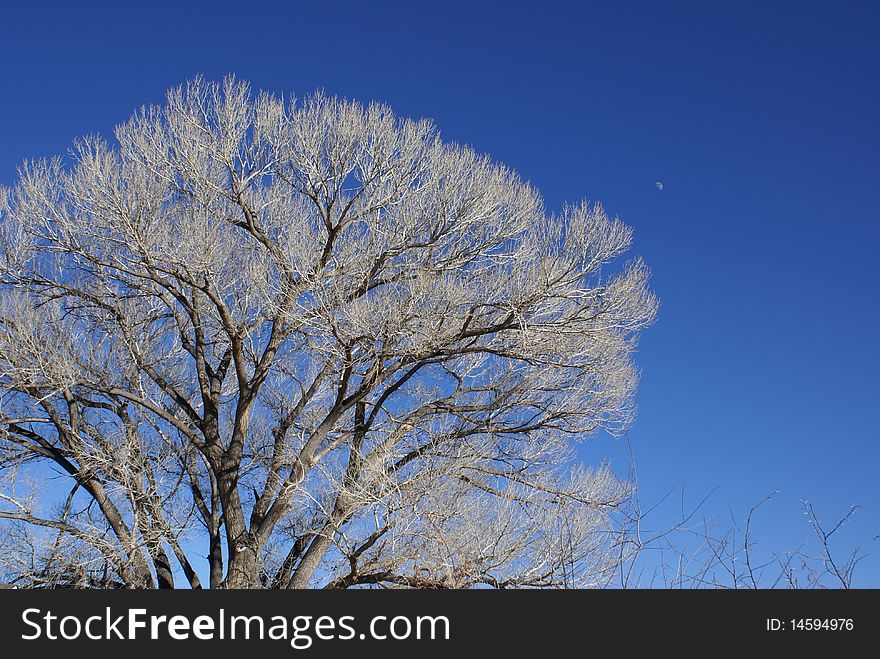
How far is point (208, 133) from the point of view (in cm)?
1044

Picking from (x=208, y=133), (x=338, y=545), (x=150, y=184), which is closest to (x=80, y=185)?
(x=150, y=184)

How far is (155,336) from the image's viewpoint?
11.4 metres

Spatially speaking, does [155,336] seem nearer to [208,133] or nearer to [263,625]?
[208,133]

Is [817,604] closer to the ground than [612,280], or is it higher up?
closer to the ground

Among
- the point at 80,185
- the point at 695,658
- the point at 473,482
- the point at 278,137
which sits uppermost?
the point at 278,137

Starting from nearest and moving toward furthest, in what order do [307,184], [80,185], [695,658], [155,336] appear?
1. [695,658]
2. [80,185]
3. [307,184]
4. [155,336]

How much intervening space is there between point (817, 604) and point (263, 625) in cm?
279

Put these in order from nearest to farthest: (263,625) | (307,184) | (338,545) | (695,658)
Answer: (695,658)
(263,625)
(338,545)
(307,184)

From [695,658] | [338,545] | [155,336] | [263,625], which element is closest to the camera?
[695,658]

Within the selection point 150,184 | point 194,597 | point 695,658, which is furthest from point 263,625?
point 150,184

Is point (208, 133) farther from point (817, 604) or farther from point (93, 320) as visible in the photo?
point (817, 604)

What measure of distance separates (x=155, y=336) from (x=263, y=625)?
7825 millimetres

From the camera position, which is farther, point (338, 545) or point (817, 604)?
point (338, 545)

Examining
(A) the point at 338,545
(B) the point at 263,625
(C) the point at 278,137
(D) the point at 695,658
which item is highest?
(C) the point at 278,137
